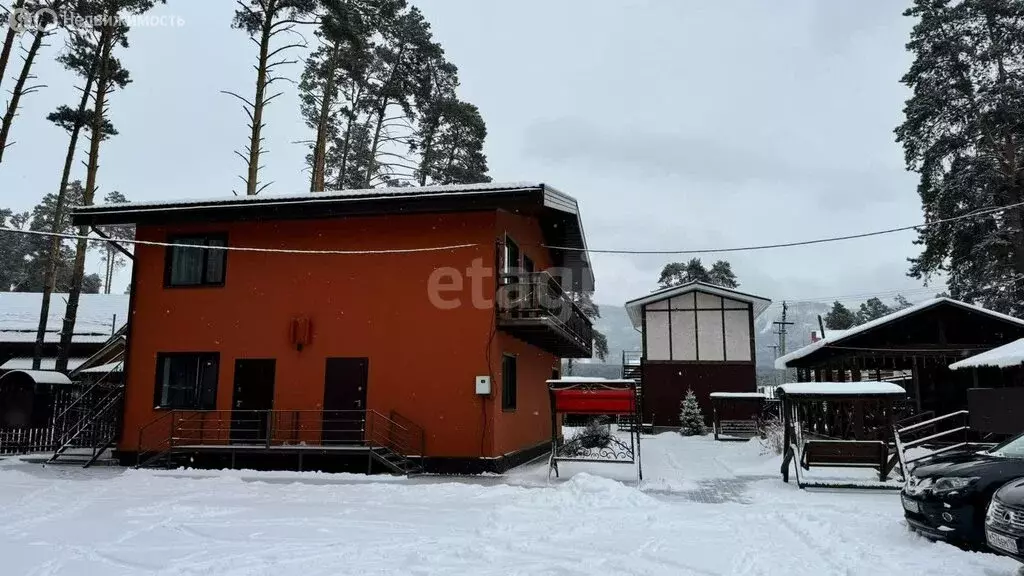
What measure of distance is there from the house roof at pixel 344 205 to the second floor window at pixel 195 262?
19.0 inches

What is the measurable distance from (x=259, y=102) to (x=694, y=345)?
20482mm

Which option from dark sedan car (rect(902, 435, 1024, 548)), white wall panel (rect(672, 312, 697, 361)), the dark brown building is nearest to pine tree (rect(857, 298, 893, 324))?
the dark brown building

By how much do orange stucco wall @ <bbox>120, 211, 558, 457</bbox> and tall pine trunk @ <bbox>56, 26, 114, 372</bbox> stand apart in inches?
181

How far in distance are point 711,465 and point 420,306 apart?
24.6 ft

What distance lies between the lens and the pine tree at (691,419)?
26688 millimetres

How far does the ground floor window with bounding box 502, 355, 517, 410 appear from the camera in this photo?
14.8 metres

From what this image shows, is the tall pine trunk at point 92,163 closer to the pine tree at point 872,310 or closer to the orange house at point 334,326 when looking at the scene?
the orange house at point 334,326

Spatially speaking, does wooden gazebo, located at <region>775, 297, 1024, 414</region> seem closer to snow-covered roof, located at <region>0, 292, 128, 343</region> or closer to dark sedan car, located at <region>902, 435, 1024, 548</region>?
dark sedan car, located at <region>902, 435, 1024, 548</region>

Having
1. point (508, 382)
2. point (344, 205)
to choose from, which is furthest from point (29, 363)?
point (508, 382)

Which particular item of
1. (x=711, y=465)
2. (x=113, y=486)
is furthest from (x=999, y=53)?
(x=113, y=486)

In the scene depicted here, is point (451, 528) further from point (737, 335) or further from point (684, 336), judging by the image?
point (737, 335)

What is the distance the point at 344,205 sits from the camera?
566 inches

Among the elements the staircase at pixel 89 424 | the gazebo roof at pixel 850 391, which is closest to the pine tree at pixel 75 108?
the staircase at pixel 89 424

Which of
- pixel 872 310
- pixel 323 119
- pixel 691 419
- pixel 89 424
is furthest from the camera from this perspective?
pixel 872 310
